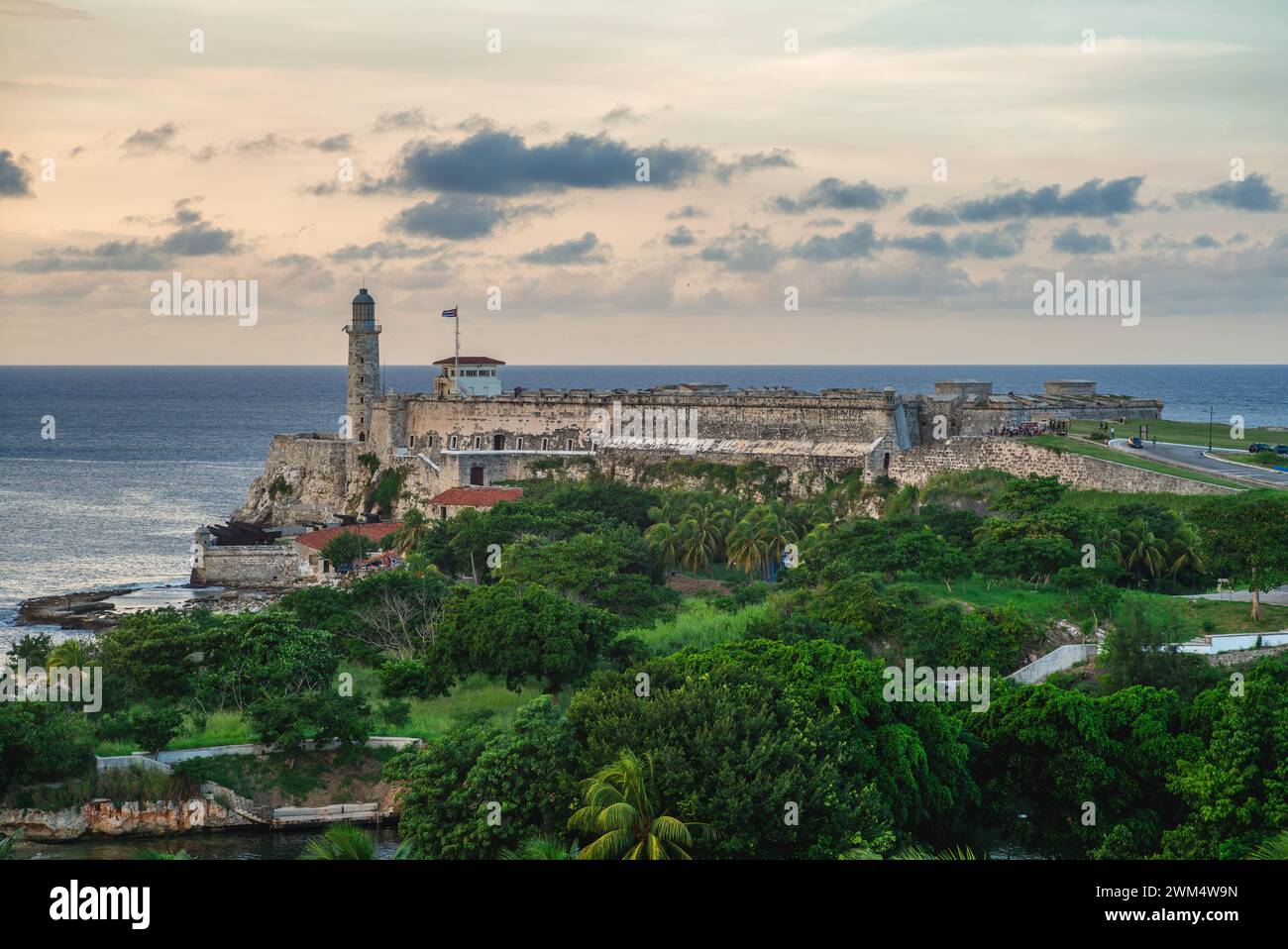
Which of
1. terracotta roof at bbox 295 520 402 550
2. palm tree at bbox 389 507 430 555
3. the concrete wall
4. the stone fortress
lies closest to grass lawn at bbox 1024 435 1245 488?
the stone fortress

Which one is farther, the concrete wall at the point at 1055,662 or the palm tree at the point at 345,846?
the concrete wall at the point at 1055,662

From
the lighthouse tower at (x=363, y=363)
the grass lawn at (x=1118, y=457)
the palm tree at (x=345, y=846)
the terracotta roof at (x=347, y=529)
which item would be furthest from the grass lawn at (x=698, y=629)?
the lighthouse tower at (x=363, y=363)

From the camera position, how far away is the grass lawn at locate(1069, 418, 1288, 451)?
58406 mm

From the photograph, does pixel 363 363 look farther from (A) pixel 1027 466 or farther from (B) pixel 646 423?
(A) pixel 1027 466

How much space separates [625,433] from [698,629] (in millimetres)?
32386

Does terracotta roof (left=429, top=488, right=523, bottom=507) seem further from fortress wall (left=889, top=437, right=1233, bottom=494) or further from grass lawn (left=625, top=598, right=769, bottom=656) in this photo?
grass lawn (left=625, top=598, right=769, bottom=656)

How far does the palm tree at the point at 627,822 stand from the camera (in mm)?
20234

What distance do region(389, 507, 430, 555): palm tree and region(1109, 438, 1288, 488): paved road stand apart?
27.5 meters

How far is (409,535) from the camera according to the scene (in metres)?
59.1

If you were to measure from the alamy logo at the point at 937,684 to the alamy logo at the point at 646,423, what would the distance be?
35.0m
